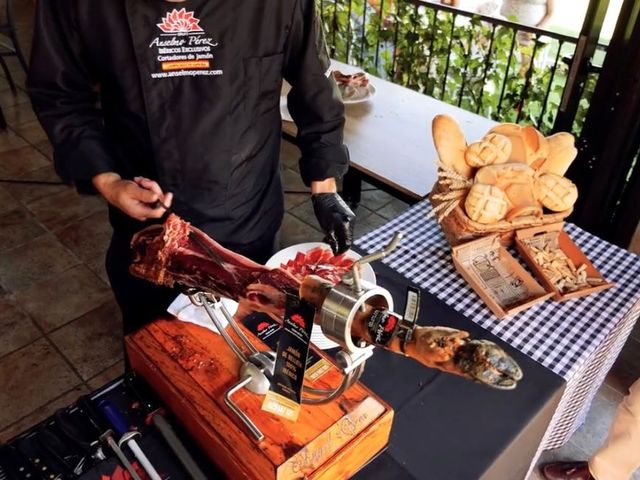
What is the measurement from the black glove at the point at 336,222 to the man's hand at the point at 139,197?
0.42 metres

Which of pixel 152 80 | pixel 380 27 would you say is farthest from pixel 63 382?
pixel 380 27

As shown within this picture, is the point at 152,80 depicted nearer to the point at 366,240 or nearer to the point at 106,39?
the point at 106,39

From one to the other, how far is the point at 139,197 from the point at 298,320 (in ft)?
1.63

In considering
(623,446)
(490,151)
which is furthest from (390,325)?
(623,446)

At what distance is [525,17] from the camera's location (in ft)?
15.4

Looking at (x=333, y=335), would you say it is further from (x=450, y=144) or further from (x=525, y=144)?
(x=525, y=144)

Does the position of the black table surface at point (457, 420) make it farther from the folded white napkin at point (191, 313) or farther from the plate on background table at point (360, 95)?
the plate on background table at point (360, 95)

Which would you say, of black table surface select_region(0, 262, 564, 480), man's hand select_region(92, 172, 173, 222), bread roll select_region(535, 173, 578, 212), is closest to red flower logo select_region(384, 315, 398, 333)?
black table surface select_region(0, 262, 564, 480)

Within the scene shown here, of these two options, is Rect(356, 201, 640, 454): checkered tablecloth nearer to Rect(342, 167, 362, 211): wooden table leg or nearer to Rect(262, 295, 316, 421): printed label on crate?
Rect(262, 295, 316, 421): printed label on crate

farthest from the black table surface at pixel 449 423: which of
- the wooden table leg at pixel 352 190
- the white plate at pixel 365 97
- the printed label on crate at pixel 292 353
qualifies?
the wooden table leg at pixel 352 190

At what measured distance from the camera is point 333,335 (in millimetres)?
789

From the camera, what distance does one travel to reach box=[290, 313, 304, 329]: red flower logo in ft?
2.66

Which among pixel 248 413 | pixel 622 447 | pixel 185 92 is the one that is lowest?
pixel 622 447

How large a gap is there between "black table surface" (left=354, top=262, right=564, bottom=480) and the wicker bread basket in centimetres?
28
